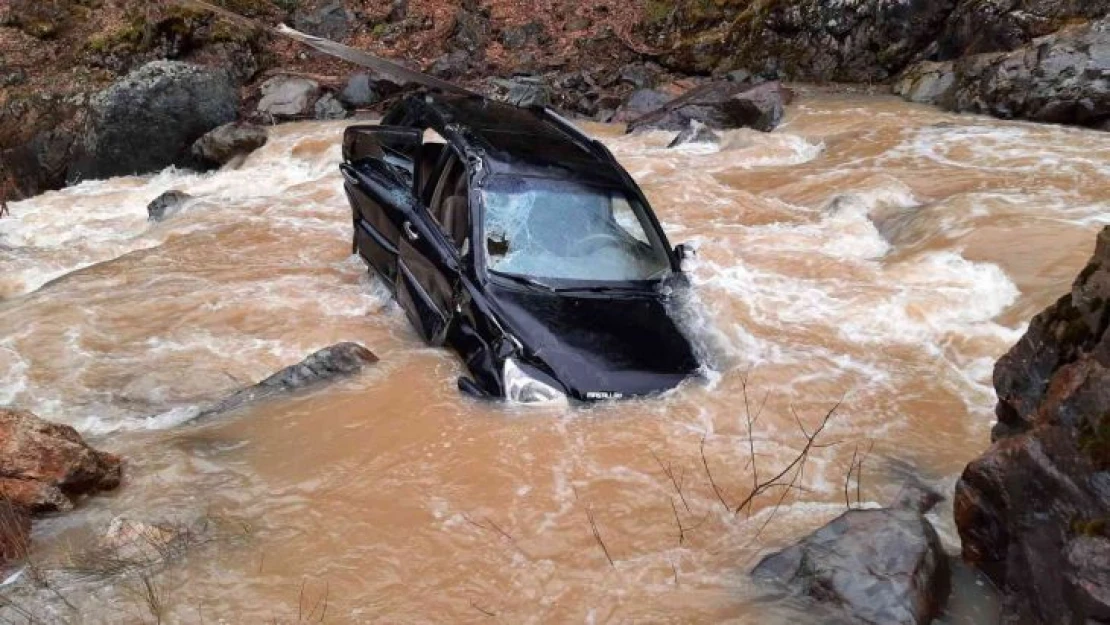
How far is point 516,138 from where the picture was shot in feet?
21.7

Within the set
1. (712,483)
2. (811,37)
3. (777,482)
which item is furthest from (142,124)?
(777,482)

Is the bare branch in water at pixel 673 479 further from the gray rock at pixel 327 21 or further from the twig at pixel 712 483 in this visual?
the gray rock at pixel 327 21

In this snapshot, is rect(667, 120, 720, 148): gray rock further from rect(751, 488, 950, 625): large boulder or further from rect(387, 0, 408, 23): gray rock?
rect(751, 488, 950, 625): large boulder

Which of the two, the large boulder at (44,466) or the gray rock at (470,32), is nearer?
the large boulder at (44,466)

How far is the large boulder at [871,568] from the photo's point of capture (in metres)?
3.34

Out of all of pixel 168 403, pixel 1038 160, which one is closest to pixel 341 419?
pixel 168 403

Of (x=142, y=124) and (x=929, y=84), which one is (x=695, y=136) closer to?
(x=929, y=84)

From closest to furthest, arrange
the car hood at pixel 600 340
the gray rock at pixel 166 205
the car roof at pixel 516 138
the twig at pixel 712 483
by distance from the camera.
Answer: the twig at pixel 712 483
the car hood at pixel 600 340
the car roof at pixel 516 138
the gray rock at pixel 166 205

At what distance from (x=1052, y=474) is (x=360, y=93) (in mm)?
14329

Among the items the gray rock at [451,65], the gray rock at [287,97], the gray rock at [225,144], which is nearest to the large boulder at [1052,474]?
the gray rock at [225,144]

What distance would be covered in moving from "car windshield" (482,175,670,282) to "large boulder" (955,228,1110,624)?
277 centimetres

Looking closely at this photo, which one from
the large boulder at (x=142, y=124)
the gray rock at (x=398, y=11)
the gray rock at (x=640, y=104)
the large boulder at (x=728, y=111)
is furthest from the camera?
the gray rock at (x=398, y=11)

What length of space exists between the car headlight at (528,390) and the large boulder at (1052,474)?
89.9 inches

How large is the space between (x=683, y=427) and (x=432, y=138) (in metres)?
4.44
